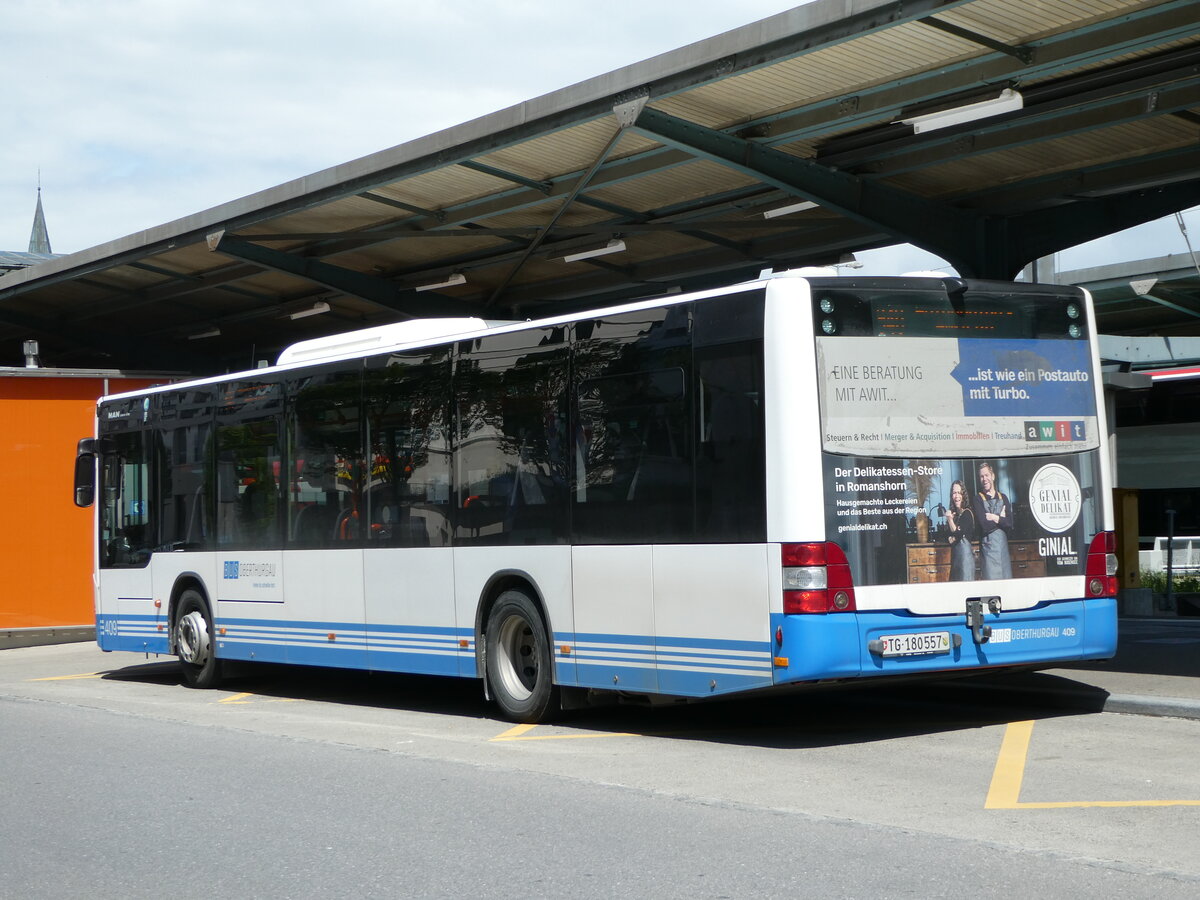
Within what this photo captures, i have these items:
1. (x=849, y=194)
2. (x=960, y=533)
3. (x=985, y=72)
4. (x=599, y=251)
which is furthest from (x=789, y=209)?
(x=960, y=533)

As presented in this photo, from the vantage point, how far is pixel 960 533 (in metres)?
9.84

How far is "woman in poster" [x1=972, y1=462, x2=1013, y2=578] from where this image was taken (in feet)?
32.6

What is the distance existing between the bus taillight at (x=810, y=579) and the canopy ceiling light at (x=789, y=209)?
7.19 m

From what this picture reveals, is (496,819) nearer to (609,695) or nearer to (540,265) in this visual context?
(609,695)

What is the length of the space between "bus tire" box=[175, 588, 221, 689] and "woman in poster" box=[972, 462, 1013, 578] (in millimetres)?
8633

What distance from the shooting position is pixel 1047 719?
10.8 meters

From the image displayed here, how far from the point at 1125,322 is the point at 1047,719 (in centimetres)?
2476

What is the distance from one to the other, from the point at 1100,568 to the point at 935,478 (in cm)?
160

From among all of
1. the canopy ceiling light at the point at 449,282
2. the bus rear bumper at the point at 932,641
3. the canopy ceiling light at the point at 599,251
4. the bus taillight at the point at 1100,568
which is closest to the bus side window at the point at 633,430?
the bus rear bumper at the point at 932,641

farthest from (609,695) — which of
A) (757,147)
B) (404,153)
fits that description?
(404,153)

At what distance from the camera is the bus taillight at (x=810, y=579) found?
9266 millimetres

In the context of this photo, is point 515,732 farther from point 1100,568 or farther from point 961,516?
point 1100,568

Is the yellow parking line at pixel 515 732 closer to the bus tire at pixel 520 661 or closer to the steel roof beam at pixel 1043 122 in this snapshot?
the bus tire at pixel 520 661

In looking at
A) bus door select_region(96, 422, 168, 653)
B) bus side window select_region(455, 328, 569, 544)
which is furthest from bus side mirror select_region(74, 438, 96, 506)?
bus side window select_region(455, 328, 569, 544)
